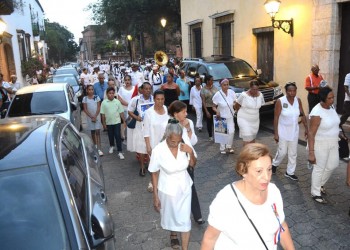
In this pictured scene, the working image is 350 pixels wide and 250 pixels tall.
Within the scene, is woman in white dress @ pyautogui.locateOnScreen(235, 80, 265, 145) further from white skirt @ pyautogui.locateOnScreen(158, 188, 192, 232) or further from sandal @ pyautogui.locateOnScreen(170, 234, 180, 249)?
→ white skirt @ pyautogui.locateOnScreen(158, 188, 192, 232)

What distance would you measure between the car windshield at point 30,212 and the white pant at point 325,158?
12.6 feet

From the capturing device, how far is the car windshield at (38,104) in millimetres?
7504

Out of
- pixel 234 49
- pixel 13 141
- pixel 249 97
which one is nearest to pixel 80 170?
pixel 13 141

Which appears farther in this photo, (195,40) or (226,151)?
(195,40)

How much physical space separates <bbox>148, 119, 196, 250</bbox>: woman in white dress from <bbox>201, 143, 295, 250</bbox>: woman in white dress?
135 centimetres

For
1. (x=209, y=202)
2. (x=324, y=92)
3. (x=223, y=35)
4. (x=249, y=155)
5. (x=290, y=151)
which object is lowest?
(x=209, y=202)

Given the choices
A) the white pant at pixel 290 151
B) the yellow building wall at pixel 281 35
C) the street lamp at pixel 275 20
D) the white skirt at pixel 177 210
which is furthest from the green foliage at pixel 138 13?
the white skirt at pixel 177 210

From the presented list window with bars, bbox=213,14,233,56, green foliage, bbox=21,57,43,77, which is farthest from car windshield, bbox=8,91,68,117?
green foliage, bbox=21,57,43,77

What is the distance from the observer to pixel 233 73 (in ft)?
37.6

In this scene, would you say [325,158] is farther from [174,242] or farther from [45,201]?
[45,201]

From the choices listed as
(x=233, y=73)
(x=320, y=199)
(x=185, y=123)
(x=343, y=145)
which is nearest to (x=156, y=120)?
(x=185, y=123)

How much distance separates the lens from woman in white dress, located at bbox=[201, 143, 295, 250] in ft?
7.25

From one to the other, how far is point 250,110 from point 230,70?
520 cm

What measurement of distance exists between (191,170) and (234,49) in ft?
39.5
